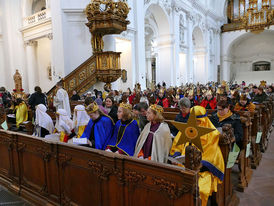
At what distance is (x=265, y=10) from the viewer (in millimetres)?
26844

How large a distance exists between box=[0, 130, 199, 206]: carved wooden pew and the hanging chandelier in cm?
3028

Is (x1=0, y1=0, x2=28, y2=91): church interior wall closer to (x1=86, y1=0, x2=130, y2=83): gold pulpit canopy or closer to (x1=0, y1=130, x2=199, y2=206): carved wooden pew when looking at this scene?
(x1=86, y1=0, x2=130, y2=83): gold pulpit canopy

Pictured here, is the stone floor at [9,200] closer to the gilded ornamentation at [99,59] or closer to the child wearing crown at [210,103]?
the child wearing crown at [210,103]

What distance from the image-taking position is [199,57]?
26953mm

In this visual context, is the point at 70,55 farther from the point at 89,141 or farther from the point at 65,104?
the point at 89,141

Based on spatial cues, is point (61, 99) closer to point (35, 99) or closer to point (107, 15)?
point (35, 99)

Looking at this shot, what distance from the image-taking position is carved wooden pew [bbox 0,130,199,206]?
1.96 metres

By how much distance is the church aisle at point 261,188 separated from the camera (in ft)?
10.5

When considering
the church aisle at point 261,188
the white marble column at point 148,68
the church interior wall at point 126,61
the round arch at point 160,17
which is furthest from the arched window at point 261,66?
the church aisle at point 261,188

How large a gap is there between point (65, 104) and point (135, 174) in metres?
6.54

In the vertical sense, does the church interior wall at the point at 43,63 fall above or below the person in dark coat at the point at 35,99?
above

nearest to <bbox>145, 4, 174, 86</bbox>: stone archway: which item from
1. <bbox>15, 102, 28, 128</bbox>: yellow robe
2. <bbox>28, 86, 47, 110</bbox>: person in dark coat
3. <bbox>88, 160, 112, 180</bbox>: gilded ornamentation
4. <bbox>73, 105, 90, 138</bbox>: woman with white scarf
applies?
<bbox>28, 86, 47, 110</bbox>: person in dark coat

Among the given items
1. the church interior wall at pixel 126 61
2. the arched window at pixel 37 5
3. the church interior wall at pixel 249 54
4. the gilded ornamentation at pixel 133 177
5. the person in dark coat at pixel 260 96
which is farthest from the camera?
the church interior wall at pixel 249 54

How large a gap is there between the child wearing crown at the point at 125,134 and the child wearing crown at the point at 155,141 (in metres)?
0.14
